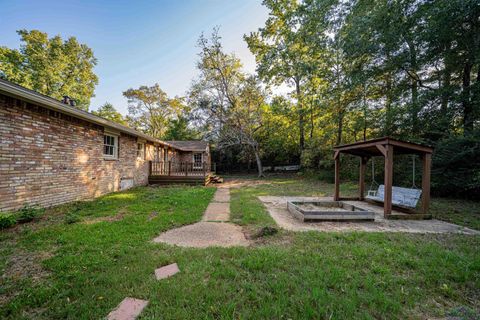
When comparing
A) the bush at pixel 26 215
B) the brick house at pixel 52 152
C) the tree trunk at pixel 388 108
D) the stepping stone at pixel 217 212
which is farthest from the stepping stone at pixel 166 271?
the tree trunk at pixel 388 108

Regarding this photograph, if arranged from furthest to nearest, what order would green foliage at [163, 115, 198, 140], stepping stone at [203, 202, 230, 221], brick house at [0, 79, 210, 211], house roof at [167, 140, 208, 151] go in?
1. green foliage at [163, 115, 198, 140]
2. house roof at [167, 140, 208, 151]
3. stepping stone at [203, 202, 230, 221]
4. brick house at [0, 79, 210, 211]

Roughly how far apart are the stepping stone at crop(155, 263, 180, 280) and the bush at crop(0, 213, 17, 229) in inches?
159

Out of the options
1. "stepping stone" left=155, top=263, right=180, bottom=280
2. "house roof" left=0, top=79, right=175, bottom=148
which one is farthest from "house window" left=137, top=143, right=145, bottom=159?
"stepping stone" left=155, top=263, right=180, bottom=280

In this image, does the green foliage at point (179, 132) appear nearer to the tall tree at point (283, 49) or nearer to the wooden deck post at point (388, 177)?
the tall tree at point (283, 49)

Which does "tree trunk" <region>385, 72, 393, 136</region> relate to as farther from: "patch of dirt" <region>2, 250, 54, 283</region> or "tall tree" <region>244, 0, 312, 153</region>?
"patch of dirt" <region>2, 250, 54, 283</region>

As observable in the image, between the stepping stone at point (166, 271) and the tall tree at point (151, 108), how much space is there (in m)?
30.9

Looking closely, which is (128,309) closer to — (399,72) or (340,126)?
(399,72)

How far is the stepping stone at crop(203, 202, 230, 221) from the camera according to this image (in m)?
5.02

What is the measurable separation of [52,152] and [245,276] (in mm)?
6808

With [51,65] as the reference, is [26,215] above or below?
below

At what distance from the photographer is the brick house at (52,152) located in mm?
4582

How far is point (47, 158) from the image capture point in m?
5.53

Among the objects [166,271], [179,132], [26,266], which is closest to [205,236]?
[166,271]

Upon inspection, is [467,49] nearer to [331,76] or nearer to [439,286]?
[331,76]
